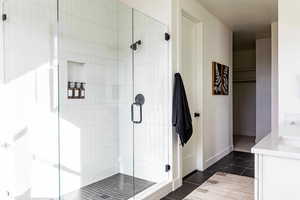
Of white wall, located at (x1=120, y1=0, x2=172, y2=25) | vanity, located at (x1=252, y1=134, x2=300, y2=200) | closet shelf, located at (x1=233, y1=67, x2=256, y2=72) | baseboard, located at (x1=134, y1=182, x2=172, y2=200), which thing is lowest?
baseboard, located at (x1=134, y1=182, x2=172, y2=200)

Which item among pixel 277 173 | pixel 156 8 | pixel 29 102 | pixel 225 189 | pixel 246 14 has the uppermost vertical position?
pixel 246 14

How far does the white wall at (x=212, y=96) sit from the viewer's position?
379cm

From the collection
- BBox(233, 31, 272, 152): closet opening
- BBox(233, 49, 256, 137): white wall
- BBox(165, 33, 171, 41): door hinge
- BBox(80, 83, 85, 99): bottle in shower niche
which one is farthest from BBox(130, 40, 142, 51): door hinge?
BBox(233, 49, 256, 137): white wall

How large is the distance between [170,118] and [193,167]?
1218 mm

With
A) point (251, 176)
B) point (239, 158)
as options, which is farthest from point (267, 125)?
point (251, 176)

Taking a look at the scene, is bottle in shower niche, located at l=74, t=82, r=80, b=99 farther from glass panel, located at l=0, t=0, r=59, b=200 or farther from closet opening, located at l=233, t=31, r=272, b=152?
closet opening, located at l=233, t=31, r=272, b=152

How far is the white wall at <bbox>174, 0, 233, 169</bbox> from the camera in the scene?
12.4 feet

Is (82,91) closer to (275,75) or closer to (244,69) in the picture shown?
(275,75)

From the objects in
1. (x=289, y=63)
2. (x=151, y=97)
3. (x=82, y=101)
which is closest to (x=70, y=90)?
(x=82, y=101)

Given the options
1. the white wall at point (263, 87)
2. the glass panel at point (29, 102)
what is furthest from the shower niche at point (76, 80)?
the white wall at point (263, 87)

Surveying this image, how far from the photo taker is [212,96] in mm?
4148

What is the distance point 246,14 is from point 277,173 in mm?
3379

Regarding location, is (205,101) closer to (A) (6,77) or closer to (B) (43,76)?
(B) (43,76)

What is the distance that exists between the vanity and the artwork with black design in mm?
2694
